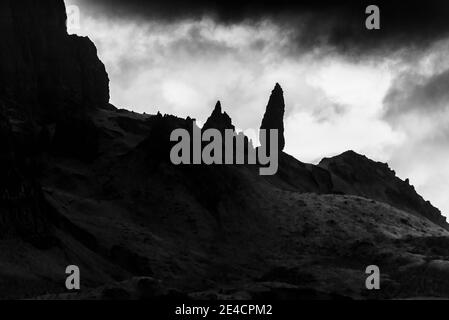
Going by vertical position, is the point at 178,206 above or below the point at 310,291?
above

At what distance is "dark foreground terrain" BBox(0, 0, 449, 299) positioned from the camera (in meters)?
128

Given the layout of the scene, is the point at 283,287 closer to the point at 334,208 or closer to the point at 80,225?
the point at 80,225

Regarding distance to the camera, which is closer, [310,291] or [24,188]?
[310,291]

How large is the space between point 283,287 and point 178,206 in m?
51.6

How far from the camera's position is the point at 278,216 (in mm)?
169000

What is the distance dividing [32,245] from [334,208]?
71.6m

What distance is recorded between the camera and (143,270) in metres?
140

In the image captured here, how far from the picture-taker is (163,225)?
16012 cm

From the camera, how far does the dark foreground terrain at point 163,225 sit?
127938mm
